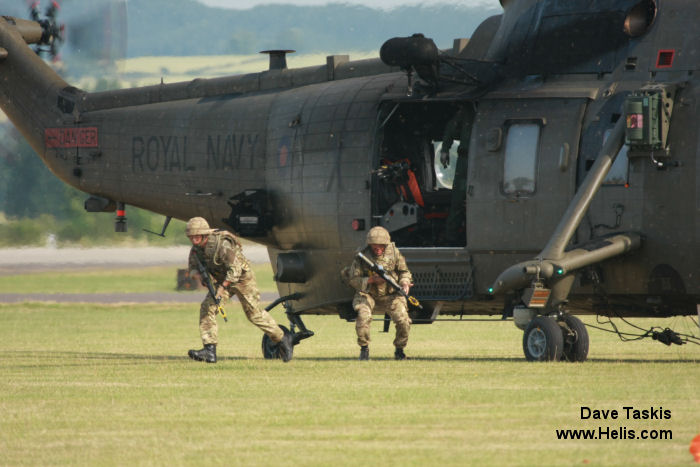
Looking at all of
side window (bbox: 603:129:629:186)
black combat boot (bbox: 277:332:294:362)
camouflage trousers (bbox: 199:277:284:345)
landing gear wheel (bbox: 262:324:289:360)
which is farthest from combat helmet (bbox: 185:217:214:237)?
side window (bbox: 603:129:629:186)

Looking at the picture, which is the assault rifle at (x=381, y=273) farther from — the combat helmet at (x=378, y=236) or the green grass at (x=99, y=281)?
the green grass at (x=99, y=281)

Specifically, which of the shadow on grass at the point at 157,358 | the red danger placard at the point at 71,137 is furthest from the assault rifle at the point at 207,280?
the red danger placard at the point at 71,137

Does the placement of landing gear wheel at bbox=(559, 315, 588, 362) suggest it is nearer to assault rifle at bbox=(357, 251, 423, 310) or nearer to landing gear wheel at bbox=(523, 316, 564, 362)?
landing gear wheel at bbox=(523, 316, 564, 362)

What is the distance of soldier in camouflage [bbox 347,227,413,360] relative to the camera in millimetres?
18156

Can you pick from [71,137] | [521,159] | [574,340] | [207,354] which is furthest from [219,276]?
[71,137]

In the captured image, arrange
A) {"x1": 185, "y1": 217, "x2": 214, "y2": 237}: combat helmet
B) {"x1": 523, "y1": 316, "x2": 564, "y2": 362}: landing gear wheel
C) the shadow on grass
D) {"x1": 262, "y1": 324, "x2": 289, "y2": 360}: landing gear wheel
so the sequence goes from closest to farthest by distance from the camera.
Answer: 1. {"x1": 523, "y1": 316, "x2": 564, "y2": 362}: landing gear wheel
2. {"x1": 185, "y1": 217, "x2": 214, "y2": 237}: combat helmet
3. the shadow on grass
4. {"x1": 262, "y1": 324, "x2": 289, "y2": 360}: landing gear wheel

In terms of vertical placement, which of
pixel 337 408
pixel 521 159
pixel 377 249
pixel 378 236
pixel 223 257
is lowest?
pixel 337 408

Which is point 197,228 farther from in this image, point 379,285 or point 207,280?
point 379,285

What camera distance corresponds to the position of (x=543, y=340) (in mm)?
16938

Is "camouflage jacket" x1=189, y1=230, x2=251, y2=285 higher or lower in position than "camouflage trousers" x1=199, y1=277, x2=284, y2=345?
higher

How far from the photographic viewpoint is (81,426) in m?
11.6

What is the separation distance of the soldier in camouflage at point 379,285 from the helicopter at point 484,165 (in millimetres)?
796

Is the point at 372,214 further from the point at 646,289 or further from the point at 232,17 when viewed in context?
the point at 232,17

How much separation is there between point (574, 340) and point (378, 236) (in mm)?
3012
